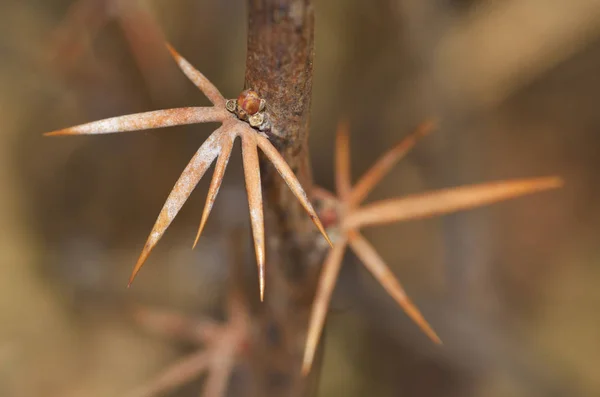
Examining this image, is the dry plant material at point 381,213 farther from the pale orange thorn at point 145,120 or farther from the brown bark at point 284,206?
the pale orange thorn at point 145,120

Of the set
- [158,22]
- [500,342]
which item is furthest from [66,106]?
[500,342]

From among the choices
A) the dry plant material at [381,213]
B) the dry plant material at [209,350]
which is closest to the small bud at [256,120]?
the dry plant material at [381,213]

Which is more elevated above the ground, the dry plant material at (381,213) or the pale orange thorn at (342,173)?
the pale orange thorn at (342,173)

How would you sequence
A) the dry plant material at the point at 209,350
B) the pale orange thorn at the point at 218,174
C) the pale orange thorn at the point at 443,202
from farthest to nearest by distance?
1. the dry plant material at the point at 209,350
2. the pale orange thorn at the point at 443,202
3. the pale orange thorn at the point at 218,174

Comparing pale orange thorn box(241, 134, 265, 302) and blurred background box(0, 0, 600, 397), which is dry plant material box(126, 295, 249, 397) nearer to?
blurred background box(0, 0, 600, 397)

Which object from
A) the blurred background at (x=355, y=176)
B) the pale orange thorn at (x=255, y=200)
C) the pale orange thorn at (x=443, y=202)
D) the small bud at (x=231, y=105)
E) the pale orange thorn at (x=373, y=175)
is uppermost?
the blurred background at (x=355, y=176)

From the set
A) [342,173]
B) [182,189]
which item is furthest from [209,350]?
[182,189]
